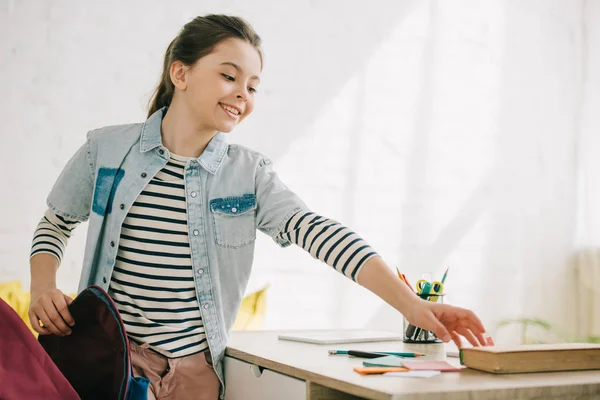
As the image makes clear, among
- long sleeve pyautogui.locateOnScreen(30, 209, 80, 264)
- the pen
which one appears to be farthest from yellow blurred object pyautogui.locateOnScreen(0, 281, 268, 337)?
the pen

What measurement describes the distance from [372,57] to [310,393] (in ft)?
5.87

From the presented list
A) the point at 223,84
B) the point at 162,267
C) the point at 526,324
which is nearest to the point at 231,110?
the point at 223,84

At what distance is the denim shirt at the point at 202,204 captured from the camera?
4.19ft

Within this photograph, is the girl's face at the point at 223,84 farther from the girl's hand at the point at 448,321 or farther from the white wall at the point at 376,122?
the white wall at the point at 376,122

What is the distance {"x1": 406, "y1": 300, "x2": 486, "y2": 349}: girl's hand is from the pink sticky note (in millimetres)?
48

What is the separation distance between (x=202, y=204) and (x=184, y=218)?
0.04 metres

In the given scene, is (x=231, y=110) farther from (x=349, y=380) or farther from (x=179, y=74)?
(x=349, y=380)

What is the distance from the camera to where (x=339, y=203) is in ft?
7.95

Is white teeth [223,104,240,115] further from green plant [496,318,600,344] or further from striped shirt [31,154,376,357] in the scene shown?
green plant [496,318,600,344]

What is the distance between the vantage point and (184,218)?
1293 millimetres

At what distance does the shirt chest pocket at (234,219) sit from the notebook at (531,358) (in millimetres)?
510

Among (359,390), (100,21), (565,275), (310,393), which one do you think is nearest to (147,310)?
(310,393)

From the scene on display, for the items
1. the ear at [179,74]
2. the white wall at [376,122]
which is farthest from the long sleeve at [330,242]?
the white wall at [376,122]

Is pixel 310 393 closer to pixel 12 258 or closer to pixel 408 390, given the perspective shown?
pixel 408 390
